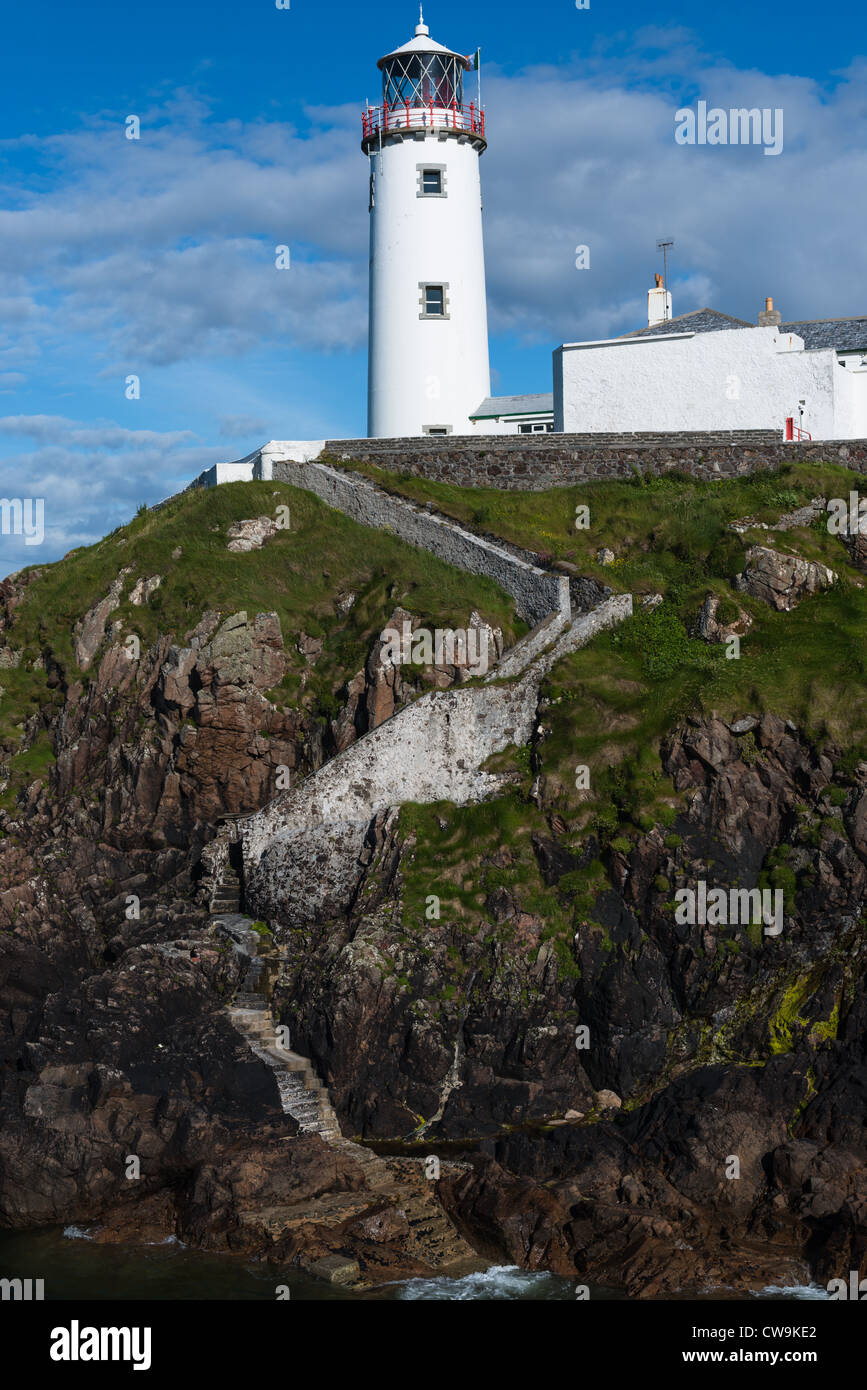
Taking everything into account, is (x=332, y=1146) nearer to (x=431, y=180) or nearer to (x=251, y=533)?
(x=251, y=533)

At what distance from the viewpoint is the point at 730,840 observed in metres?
25.6

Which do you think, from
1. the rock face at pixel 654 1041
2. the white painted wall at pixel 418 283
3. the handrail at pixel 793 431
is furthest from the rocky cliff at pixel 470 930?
the white painted wall at pixel 418 283

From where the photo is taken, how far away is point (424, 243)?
4103cm

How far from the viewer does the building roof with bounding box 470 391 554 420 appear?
40688 millimetres

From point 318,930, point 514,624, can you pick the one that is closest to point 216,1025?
point 318,930

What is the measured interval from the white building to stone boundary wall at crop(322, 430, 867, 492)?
1.27m

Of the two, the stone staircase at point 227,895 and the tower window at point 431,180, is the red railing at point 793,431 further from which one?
the stone staircase at point 227,895

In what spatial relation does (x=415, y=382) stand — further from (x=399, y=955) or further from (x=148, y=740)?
(x=399, y=955)

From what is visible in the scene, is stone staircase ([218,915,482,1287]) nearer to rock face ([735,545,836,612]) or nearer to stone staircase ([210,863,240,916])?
stone staircase ([210,863,240,916])

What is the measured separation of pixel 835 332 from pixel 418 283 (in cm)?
1253

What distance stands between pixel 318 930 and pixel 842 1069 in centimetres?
1026

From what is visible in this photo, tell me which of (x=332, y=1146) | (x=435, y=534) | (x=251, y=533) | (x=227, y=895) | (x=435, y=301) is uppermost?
(x=435, y=301)

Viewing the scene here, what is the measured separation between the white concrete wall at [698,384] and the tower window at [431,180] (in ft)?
22.3

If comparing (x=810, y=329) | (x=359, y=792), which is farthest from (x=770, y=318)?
(x=359, y=792)
